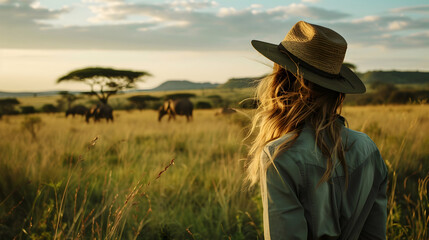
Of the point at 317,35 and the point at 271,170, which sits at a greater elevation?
the point at 317,35

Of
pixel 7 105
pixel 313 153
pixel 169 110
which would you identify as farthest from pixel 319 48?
pixel 7 105

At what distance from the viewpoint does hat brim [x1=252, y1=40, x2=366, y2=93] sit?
1.36 m

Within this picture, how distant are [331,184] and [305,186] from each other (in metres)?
0.14

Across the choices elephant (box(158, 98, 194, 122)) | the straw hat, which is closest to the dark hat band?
the straw hat

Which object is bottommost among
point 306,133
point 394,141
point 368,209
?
point 394,141

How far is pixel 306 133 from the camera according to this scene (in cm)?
133

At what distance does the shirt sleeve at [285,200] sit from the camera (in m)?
1.23

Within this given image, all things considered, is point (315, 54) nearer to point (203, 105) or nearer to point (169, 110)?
point (169, 110)

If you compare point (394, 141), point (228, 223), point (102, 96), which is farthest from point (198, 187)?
point (102, 96)

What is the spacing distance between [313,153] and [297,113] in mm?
190

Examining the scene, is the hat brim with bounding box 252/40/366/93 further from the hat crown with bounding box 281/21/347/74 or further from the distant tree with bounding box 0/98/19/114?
the distant tree with bounding box 0/98/19/114

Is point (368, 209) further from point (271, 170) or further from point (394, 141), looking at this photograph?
point (394, 141)

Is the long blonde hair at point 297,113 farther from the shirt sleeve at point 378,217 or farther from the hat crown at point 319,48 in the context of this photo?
the shirt sleeve at point 378,217

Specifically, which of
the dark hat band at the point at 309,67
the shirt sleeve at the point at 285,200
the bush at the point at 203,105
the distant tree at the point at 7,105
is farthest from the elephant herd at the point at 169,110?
the shirt sleeve at the point at 285,200
